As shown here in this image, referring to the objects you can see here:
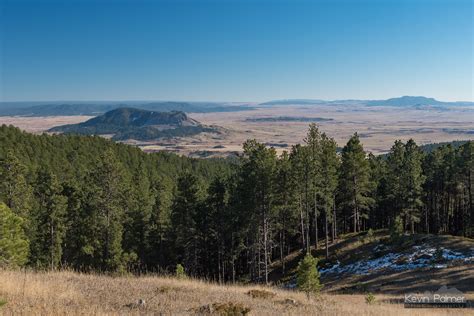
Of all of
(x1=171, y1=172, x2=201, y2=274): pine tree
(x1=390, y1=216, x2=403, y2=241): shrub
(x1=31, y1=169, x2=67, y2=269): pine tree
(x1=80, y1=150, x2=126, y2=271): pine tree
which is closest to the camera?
(x1=31, y1=169, x2=67, y2=269): pine tree

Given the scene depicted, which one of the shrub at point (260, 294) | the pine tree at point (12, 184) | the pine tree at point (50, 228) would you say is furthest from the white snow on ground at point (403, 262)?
the pine tree at point (12, 184)

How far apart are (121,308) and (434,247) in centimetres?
3387

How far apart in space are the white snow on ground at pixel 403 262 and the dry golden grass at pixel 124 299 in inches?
891

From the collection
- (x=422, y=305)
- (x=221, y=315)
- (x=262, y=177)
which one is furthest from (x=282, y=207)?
(x=221, y=315)

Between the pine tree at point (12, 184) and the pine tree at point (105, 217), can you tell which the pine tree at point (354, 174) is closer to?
the pine tree at point (105, 217)

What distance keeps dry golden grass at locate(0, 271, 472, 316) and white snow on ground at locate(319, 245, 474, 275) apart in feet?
74.3

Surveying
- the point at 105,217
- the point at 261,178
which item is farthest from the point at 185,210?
the point at 261,178

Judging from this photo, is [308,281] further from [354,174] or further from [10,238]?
[354,174]

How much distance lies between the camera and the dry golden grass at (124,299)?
865 centimetres

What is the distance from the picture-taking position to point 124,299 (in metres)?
10.9

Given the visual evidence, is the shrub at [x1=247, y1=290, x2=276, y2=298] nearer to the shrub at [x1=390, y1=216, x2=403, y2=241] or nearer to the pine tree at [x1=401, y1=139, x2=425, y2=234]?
the shrub at [x1=390, y1=216, x2=403, y2=241]

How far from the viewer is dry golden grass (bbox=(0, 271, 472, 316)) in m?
8.65

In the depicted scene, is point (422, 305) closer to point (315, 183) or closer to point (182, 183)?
point (315, 183)

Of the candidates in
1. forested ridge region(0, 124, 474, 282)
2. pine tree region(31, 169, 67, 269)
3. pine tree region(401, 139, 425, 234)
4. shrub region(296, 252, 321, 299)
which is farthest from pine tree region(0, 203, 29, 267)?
pine tree region(401, 139, 425, 234)
